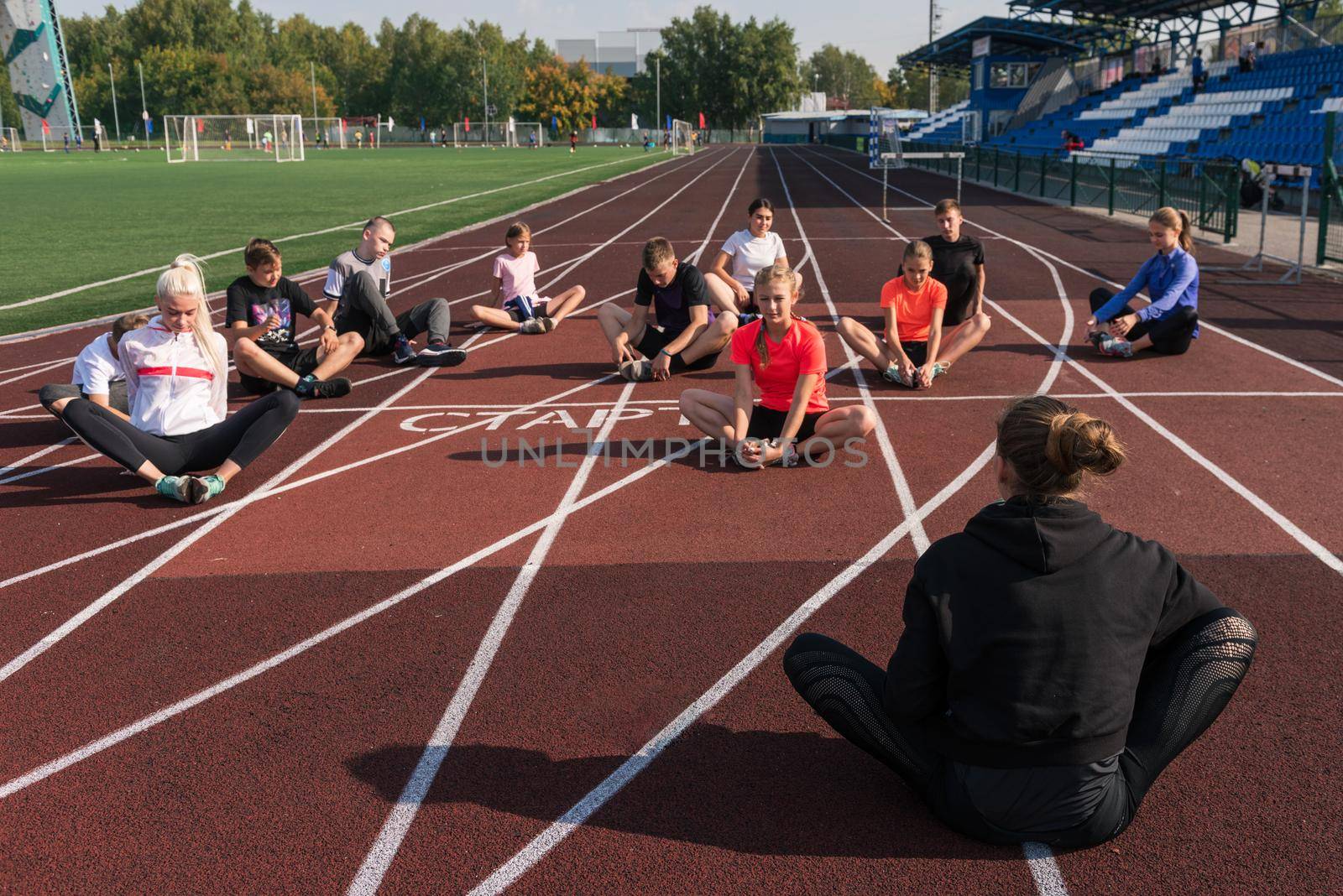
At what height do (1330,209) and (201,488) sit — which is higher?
(1330,209)

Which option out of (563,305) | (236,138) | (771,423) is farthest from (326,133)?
(771,423)

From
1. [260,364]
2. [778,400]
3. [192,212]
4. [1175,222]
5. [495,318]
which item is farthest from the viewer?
[192,212]

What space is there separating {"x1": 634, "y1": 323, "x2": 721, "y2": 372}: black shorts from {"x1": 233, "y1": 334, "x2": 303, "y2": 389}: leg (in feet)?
10.3

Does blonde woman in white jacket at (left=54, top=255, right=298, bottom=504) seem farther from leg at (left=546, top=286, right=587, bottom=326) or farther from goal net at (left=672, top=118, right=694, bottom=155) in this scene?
goal net at (left=672, top=118, right=694, bottom=155)

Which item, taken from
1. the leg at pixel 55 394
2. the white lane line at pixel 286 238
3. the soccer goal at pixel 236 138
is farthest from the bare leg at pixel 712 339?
the soccer goal at pixel 236 138

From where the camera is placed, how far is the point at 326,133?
11056 centimetres

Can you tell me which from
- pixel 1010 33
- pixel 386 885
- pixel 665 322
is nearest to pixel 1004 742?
pixel 386 885

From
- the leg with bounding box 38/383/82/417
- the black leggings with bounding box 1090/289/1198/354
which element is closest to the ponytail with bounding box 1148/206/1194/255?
the black leggings with bounding box 1090/289/1198/354

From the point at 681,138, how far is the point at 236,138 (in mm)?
43983

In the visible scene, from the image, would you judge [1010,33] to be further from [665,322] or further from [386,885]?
[386,885]

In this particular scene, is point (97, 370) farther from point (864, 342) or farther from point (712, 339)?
point (864, 342)

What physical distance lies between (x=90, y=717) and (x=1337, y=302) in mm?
14413

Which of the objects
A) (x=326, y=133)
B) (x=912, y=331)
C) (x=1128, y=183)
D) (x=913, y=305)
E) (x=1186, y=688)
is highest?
(x=326, y=133)

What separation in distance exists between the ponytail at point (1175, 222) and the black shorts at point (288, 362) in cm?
773
